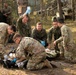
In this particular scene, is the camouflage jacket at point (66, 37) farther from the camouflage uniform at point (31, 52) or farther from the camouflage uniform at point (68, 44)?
the camouflage uniform at point (31, 52)

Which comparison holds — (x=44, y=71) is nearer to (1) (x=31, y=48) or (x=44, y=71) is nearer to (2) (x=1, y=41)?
(1) (x=31, y=48)

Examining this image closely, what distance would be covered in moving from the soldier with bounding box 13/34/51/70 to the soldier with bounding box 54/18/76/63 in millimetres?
890

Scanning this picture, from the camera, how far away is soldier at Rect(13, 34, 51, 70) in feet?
20.0

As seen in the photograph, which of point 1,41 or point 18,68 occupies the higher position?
point 1,41

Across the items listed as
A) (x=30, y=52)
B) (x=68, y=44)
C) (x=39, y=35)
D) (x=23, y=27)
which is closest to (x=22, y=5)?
(x=23, y=27)

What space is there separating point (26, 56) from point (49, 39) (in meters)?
1.93

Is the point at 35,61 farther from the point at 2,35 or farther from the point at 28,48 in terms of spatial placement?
the point at 2,35

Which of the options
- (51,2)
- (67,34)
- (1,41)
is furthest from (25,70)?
(51,2)

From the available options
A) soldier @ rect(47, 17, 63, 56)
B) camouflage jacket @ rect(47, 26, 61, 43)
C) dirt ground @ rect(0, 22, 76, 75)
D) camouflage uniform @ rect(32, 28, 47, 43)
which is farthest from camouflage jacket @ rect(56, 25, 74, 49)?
camouflage uniform @ rect(32, 28, 47, 43)

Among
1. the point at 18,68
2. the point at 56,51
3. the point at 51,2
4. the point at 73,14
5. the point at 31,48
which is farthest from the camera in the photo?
the point at 51,2

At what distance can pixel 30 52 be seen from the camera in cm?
625

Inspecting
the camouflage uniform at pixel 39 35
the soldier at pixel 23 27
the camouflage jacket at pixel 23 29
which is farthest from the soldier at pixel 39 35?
the camouflage jacket at pixel 23 29

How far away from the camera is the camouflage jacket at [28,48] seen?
609cm

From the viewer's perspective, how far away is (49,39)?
815 centimetres
